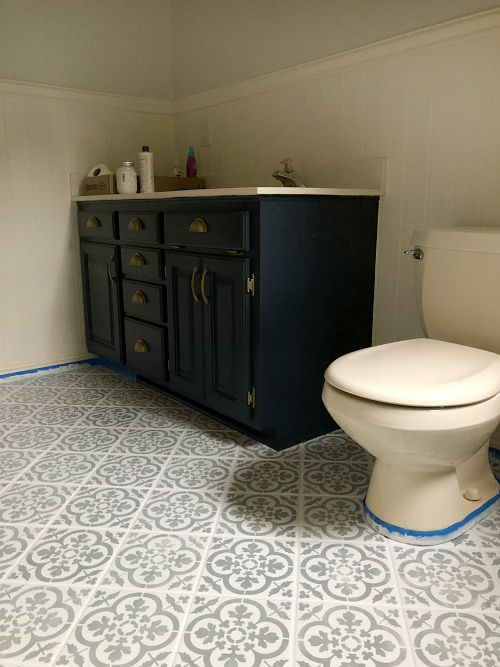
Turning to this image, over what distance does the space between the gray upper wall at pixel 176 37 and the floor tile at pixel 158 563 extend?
165 cm

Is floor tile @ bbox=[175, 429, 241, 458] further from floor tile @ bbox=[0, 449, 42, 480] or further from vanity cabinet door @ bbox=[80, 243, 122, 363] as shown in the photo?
vanity cabinet door @ bbox=[80, 243, 122, 363]

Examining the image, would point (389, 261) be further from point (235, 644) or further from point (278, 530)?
point (235, 644)

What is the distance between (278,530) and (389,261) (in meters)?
1.01

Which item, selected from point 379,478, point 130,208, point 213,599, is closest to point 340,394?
point 379,478

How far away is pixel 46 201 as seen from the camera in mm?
2541

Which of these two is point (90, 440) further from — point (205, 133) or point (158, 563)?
point (205, 133)

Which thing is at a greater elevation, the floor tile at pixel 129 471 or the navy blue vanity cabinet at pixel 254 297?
the navy blue vanity cabinet at pixel 254 297

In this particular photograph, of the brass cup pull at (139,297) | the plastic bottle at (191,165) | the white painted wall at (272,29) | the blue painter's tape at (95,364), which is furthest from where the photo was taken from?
the plastic bottle at (191,165)

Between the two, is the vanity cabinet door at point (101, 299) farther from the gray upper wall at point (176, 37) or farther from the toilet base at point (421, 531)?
the toilet base at point (421, 531)

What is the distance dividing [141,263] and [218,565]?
1.22 meters

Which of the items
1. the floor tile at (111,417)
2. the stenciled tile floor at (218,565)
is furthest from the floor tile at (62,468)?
the floor tile at (111,417)

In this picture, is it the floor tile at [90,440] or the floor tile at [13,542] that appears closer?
the floor tile at [13,542]

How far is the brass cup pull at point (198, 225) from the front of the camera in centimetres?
175

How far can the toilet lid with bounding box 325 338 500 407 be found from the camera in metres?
1.15
